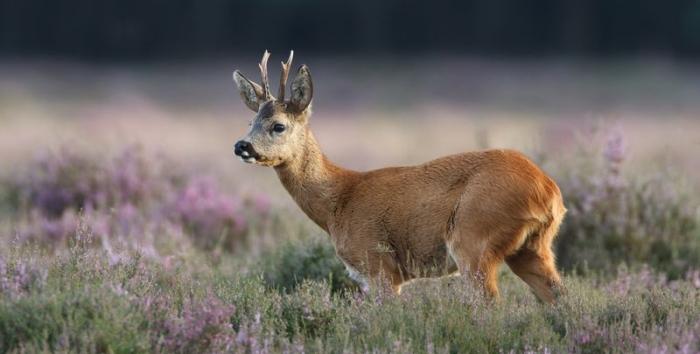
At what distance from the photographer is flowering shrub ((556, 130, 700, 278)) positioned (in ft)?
33.8

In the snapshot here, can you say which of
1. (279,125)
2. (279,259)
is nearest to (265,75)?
(279,125)

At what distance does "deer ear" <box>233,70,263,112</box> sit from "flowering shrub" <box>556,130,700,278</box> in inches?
123

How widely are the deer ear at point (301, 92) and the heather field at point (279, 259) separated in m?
1.24

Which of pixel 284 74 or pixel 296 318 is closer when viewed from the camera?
pixel 296 318

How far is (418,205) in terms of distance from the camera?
806cm

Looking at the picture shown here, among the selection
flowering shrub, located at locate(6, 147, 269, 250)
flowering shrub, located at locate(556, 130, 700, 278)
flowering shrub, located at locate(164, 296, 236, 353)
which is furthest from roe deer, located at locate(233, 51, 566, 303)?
flowering shrub, located at locate(6, 147, 269, 250)

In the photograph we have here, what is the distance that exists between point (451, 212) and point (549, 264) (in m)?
0.77

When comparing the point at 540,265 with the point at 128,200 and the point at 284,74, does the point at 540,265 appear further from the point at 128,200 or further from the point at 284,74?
the point at 128,200

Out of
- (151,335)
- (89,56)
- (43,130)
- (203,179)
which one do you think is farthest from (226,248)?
(89,56)

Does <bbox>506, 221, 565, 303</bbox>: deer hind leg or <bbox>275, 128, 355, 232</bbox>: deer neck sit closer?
<bbox>506, 221, 565, 303</bbox>: deer hind leg

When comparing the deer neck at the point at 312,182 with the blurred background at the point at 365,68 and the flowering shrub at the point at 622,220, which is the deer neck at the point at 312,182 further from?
the blurred background at the point at 365,68

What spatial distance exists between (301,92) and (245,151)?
2.28 ft

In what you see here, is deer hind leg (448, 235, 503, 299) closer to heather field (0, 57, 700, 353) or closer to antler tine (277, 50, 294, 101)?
heather field (0, 57, 700, 353)

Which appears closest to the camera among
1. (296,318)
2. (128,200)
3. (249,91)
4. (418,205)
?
(296,318)
